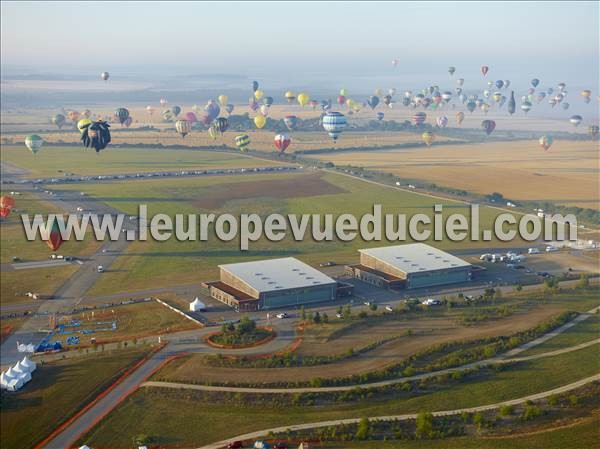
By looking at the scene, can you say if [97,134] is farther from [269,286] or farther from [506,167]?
[506,167]

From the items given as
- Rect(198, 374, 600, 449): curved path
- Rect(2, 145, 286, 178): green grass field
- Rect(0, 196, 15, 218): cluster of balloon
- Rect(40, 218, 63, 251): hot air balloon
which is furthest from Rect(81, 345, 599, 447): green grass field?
Rect(2, 145, 286, 178): green grass field

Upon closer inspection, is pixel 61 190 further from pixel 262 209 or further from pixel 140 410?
pixel 140 410

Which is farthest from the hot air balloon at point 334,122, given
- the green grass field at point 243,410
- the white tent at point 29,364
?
the white tent at point 29,364

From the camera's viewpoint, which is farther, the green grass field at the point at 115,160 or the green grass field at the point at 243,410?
the green grass field at the point at 115,160

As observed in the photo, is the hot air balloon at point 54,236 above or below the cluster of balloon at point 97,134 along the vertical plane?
below

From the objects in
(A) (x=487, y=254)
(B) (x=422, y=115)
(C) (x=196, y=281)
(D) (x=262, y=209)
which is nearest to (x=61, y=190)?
(D) (x=262, y=209)

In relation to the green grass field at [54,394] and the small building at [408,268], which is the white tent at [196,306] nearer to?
Answer: the green grass field at [54,394]

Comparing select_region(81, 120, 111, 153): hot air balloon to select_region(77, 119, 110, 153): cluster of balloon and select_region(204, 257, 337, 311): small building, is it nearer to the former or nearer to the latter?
select_region(77, 119, 110, 153): cluster of balloon
